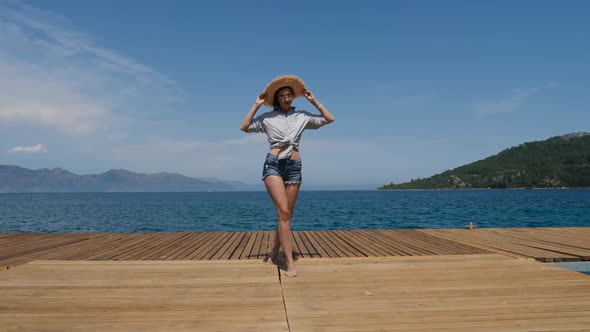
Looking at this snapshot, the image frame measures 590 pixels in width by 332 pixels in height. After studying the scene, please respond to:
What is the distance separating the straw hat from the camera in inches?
167

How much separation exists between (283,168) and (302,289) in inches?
55.9

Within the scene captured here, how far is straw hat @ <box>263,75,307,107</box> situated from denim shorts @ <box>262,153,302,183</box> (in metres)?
0.70

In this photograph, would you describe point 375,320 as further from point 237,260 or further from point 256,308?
point 237,260

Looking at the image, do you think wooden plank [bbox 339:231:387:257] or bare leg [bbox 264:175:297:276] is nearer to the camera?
bare leg [bbox 264:175:297:276]

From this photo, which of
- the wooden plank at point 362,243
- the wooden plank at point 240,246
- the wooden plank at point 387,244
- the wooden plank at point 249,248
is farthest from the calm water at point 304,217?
the wooden plank at point 249,248

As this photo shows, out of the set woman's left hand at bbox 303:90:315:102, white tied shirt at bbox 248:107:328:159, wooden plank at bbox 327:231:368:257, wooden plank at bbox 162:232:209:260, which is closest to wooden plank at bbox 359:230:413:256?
wooden plank at bbox 327:231:368:257

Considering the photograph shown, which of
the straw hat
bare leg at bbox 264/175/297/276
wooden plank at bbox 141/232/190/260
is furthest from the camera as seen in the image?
wooden plank at bbox 141/232/190/260

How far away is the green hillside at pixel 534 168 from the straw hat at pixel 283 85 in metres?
141

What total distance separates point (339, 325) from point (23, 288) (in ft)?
9.73

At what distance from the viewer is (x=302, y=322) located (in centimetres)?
254

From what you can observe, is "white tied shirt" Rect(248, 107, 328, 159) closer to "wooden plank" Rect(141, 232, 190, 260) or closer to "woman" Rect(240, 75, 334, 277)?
"woman" Rect(240, 75, 334, 277)

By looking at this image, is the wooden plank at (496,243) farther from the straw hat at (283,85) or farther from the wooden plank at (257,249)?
the straw hat at (283,85)

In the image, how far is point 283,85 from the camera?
4.33m

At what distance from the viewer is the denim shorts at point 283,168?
166 inches
